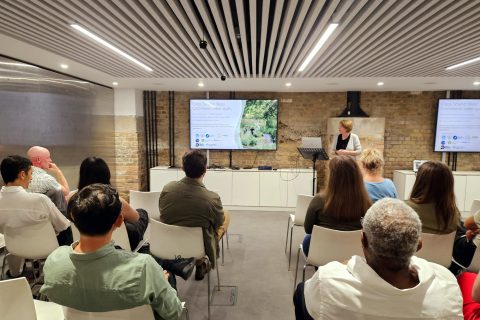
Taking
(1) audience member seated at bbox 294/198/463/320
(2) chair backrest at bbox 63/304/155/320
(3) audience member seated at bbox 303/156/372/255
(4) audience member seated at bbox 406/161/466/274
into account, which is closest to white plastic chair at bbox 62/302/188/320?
(2) chair backrest at bbox 63/304/155/320

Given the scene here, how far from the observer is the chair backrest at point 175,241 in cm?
234

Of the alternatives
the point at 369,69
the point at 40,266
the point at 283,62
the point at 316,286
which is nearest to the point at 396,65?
the point at 369,69

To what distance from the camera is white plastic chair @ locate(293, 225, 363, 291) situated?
7.18 ft

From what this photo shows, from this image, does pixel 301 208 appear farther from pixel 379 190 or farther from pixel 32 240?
pixel 32 240

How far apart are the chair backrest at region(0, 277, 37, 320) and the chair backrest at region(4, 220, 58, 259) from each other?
1.11 metres

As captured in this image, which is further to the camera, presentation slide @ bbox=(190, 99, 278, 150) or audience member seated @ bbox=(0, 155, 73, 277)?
presentation slide @ bbox=(190, 99, 278, 150)

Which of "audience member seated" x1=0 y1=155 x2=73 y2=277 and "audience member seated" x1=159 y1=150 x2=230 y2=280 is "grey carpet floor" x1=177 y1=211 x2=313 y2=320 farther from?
"audience member seated" x1=0 y1=155 x2=73 y2=277

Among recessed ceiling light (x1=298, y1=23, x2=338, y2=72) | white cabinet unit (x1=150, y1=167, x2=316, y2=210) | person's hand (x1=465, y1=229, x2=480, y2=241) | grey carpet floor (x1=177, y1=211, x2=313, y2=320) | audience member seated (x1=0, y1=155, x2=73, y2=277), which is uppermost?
recessed ceiling light (x1=298, y1=23, x2=338, y2=72)

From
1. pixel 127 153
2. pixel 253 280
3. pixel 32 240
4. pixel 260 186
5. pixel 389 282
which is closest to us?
pixel 389 282

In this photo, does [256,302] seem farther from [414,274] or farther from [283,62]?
[283,62]

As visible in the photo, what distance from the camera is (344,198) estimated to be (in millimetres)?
2303

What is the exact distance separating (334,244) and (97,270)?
1630mm

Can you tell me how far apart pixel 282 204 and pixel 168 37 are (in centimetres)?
407

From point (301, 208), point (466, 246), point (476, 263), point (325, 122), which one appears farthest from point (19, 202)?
point (325, 122)
